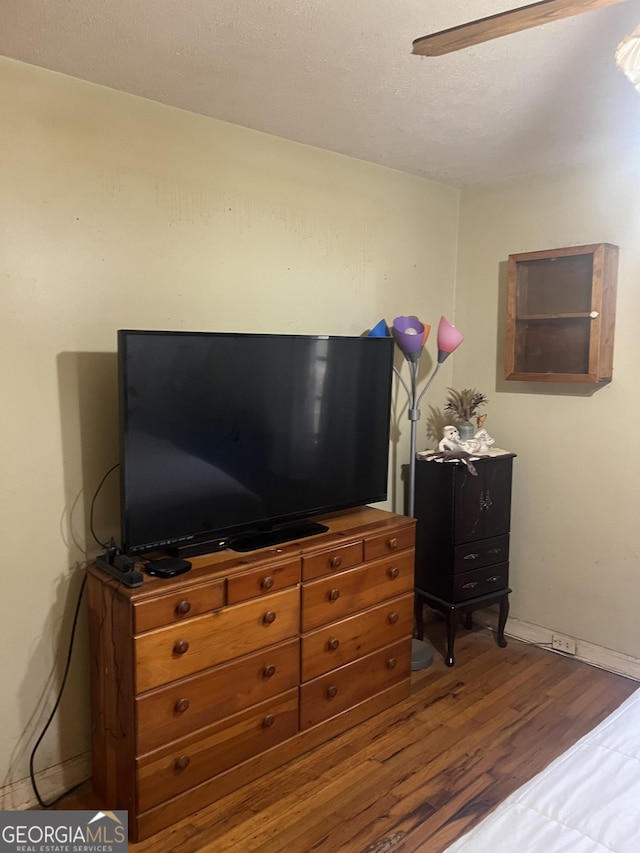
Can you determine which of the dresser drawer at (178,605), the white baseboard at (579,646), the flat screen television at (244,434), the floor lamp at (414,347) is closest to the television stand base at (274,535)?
the flat screen television at (244,434)

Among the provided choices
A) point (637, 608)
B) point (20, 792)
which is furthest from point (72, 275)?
point (637, 608)

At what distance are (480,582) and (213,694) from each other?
1.58 m

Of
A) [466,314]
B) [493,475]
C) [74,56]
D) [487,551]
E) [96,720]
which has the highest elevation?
[74,56]

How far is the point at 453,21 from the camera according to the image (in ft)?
5.87

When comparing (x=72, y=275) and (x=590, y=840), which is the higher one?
(x=72, y=275)

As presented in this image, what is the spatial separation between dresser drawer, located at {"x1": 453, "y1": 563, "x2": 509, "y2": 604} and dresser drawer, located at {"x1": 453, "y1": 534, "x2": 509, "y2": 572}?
30 mm

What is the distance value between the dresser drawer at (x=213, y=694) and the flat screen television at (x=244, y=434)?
0.41 metres

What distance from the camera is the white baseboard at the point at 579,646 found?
307 centimetres

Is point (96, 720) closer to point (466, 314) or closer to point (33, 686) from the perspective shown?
point (33, 686)

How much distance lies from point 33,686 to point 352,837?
1.17 metres

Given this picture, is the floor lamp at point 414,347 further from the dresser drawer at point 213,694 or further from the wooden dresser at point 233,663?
the dresser drawer at point 213,694

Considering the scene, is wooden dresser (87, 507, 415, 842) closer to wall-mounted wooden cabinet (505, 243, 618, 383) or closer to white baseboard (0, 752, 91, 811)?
white baseboard (0, 752, 91, 811)

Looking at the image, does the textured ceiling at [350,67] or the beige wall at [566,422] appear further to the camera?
the beige wall at [566,422]

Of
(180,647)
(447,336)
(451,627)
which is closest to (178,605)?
(180,647)
